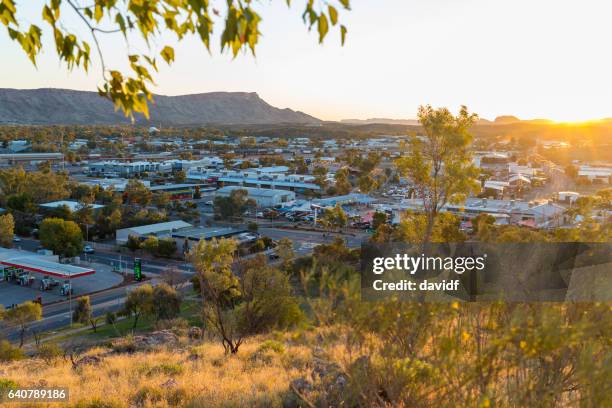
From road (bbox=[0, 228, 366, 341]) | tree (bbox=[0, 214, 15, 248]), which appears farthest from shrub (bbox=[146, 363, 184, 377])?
tree (bbox=[0, 214, 15, 248])

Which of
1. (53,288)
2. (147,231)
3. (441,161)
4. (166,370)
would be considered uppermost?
(441,161)

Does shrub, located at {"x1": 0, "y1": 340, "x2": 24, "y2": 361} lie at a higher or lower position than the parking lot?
higher

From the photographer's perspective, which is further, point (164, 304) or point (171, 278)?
point (171, 278)

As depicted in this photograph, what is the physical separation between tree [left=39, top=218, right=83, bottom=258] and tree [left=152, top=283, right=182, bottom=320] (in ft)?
35.6

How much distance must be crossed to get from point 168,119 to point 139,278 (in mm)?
164197

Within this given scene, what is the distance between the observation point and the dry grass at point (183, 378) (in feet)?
17.5

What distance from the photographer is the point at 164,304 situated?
17.8 metres

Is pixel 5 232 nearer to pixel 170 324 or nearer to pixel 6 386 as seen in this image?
pixel 170 324

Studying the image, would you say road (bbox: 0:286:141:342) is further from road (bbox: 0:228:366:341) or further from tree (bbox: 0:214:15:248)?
tree (bbox: 0:214:15:248)

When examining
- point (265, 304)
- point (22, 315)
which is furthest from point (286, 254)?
point (22, 315)

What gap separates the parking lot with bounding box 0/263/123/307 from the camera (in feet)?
68.8

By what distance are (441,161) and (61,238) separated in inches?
907
